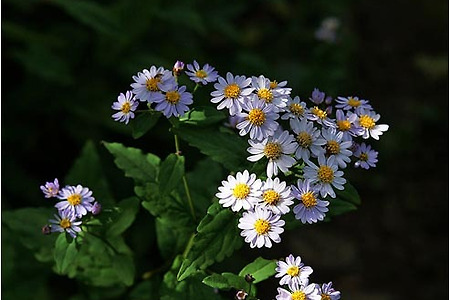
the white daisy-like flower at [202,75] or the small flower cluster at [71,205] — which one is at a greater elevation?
the white daisy-like flower at [202,75]

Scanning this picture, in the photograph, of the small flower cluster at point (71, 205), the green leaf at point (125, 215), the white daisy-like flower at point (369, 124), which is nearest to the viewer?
the small flower cluster at point (71, 205)

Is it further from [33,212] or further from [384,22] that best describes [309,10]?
[33,212]

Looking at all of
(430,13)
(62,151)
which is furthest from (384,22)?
(62,151)

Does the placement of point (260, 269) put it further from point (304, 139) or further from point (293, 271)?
point (304, 139)

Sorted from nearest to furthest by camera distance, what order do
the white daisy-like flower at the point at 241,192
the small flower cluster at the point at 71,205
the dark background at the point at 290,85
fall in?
the white daisy-like flower at the point at 241,192 → the small flower cluster at the point at 71,205 → the dark background at the point at 290,85

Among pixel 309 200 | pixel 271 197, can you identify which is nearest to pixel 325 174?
pixel 309 200

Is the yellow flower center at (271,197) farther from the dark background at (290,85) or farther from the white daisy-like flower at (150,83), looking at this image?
the dark background at (290,85)

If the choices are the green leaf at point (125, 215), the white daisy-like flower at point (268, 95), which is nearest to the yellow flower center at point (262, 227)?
the white daisy-like flower at point (268, 95)

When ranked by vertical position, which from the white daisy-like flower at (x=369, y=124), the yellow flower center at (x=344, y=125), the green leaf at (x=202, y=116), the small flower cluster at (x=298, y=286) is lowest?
the small flower cluster at (x=298, y=286)
